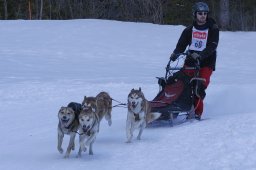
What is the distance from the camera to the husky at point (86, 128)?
5.83 meters

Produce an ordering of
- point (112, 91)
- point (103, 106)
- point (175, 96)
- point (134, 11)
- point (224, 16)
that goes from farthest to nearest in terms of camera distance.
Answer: point (134, 11), point (224, 16), point (112, 91), point (175, 96), point (103, 106)

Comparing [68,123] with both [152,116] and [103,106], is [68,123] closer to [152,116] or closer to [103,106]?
[103,106]

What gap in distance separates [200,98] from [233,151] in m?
2.28

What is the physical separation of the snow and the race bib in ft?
3.31

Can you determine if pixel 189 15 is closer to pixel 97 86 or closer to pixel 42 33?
pixel 42 33

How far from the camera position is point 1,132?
727 centimetres

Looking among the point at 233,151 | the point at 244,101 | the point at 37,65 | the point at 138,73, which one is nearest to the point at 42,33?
the point at 37,65

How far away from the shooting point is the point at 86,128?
19.2 feet

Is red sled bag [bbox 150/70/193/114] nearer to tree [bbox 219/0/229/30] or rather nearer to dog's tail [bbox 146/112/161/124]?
dog's tail [bbox 146/112/161/124]

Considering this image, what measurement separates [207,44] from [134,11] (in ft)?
49.5

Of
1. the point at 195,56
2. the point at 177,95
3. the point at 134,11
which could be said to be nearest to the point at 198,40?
the point at 195,56

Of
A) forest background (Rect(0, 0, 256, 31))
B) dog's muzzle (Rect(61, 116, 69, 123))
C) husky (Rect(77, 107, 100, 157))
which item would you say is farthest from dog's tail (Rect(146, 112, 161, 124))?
forest background (Rect(0, 0, 256, 31))

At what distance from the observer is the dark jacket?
760 cm

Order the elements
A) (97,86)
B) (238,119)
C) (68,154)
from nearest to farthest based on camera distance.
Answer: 1. (68,154)
2. (238,119)
3. (97,86)
